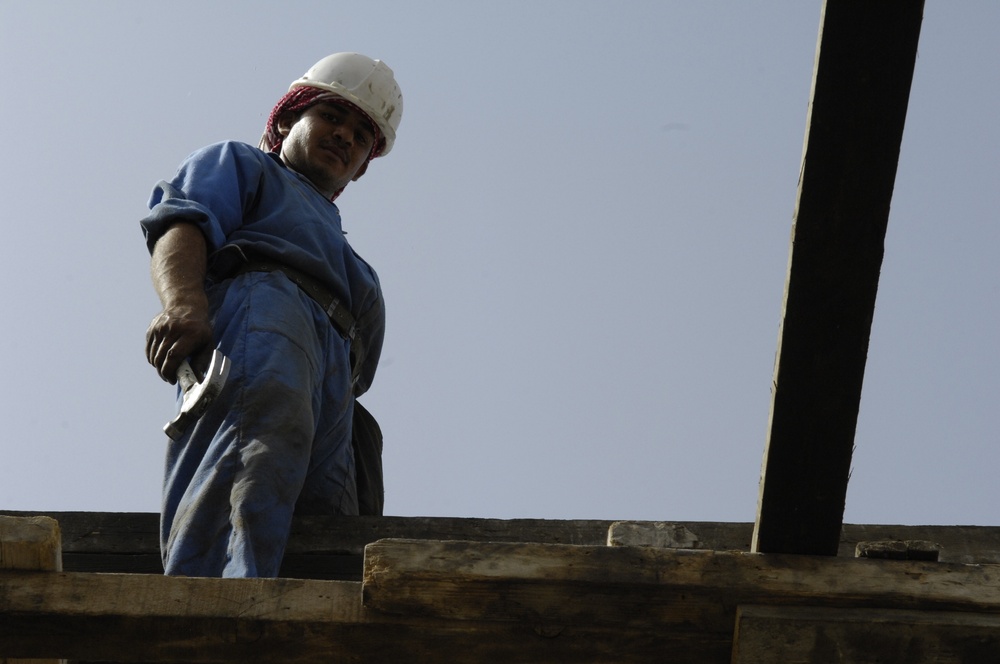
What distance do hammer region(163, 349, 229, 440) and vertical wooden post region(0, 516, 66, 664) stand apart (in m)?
0.95

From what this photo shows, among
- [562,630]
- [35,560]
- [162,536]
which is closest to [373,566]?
[562,630]

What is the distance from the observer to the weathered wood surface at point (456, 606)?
2453 millimetres

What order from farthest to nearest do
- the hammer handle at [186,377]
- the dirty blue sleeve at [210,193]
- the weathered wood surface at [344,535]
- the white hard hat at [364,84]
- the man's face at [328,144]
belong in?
the white hard hat at [364,84] → the man's face at [328,144] → the dirty blue sleeve at [210,193] → the weathered wood surface at [344,535] → the hammer handle at [186,377]

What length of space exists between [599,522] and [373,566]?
1447 millimetres

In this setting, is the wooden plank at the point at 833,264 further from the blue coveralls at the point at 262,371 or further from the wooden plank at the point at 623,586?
the blue coveralls at the point at 262,371

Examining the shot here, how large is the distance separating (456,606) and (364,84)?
9.36ft

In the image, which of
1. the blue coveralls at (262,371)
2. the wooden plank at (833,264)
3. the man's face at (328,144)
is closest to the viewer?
the wooden plank at (833,264)

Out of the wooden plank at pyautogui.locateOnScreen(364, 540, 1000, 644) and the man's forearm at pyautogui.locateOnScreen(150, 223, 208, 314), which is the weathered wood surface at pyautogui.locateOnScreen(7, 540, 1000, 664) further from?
the man's forearm at pyautogui.locateOnScreen(150, 223, 208, 314)

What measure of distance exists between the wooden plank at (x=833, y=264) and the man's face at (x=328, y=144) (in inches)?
102

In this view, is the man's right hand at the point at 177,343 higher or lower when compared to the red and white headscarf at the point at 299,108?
lower

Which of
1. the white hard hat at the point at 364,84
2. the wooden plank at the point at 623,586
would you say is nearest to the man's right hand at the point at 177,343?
the wooden plank at the point at 623,586

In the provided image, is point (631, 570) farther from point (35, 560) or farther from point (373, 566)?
point (35, 560)

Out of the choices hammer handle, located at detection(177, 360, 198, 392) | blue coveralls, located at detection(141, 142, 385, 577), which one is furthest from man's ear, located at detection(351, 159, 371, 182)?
hammer handle, located at detection(177, 360, 198, 392)

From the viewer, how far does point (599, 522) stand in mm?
3824
